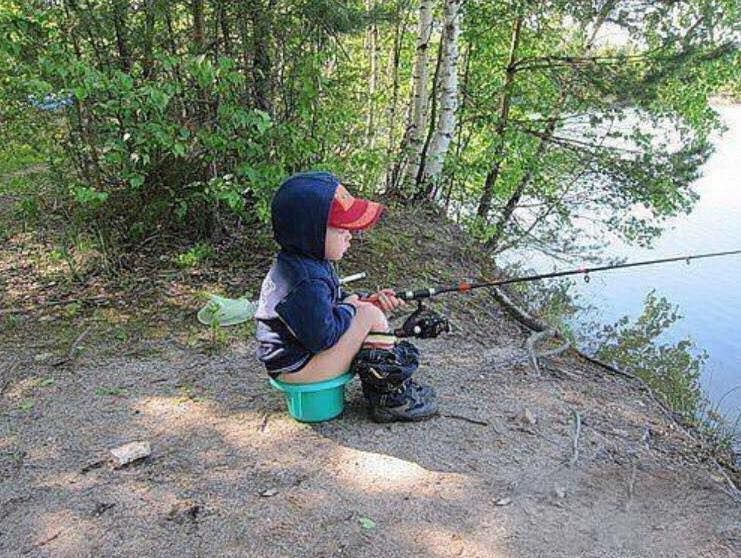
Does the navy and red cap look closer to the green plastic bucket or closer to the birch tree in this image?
the green plastic bucket

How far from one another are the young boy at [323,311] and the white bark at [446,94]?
3658mm

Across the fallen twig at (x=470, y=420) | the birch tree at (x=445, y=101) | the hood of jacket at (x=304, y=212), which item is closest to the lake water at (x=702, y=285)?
the birch tree at (x=445, y=101)

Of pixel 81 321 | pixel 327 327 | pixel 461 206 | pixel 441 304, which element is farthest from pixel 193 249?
pixel 461 206

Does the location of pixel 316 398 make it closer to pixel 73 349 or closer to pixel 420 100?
pixel 73 349

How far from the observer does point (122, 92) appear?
335 cm

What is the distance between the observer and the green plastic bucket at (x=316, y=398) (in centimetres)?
268

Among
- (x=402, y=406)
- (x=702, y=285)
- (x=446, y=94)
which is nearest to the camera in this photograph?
(x=402, y=406)

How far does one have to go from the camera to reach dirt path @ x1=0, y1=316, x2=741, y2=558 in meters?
2.11

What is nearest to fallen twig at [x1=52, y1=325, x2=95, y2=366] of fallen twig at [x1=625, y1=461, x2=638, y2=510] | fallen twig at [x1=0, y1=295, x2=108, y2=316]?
fallen twig at [x1=0, y1=295, x2=108, y2=316]

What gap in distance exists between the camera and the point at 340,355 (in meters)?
2.63

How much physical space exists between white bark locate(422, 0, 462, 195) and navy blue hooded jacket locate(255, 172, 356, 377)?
374 centimetres

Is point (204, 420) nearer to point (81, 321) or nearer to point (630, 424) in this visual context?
point (81, 321)

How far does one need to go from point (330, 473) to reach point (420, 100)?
16.0ft

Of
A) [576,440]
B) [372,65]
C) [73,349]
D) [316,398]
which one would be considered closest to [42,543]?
[316,398]
